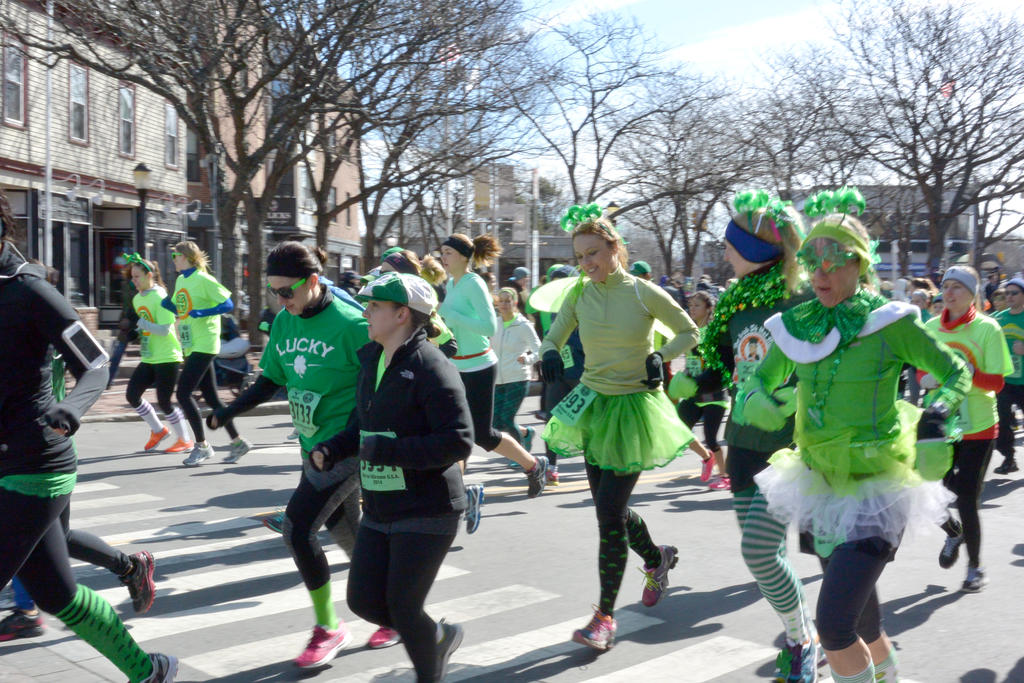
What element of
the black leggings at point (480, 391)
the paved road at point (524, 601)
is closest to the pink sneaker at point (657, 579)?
the paved road at point (524, 601)

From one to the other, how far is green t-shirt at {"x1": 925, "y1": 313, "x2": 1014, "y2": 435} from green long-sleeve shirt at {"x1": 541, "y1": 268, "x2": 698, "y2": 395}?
5.28 ft

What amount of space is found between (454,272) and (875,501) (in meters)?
4.56

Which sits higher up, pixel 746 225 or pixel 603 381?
pixel 746 225

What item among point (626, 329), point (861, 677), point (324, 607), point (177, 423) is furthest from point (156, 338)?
point (861, 677)

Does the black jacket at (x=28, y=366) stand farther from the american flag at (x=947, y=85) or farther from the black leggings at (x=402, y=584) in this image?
the american flag at (x=947, y=85)

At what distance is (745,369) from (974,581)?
261 cm

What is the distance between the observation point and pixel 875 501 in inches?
136

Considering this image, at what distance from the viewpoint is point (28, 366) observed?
3.61 meters

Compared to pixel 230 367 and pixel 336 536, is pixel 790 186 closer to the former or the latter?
pixel 230 367

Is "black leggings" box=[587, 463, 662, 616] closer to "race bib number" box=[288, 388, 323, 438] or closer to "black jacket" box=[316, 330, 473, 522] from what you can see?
"black jacket" box=[316, 330, 473, 522]

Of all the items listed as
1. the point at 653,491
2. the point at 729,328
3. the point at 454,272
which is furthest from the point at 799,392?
the point at 653,491

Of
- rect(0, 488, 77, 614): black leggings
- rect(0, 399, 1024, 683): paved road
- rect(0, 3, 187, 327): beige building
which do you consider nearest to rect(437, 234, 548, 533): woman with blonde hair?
rect(0, 399, 1024, 683): paved road

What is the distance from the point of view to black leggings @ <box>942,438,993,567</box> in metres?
6.01

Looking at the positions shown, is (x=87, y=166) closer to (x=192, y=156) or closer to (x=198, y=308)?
(x=192, y=156)
